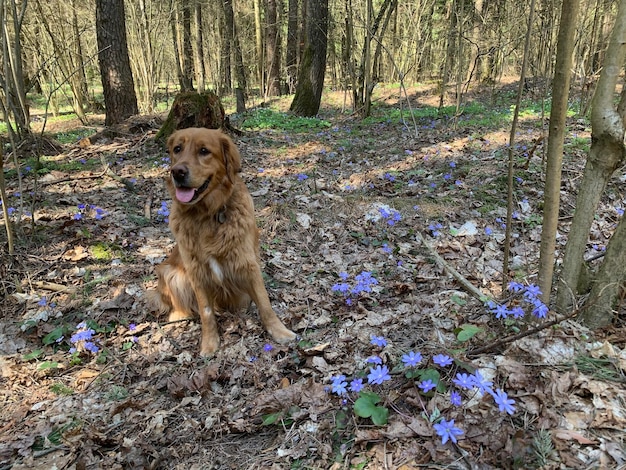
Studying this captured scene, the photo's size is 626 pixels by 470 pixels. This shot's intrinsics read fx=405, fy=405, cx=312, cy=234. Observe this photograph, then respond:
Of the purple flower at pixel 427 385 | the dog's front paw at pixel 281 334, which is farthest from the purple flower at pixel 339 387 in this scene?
the dog's front paw at pixel 281 334

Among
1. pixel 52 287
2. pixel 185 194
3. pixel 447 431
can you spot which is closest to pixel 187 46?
pixel 52 287

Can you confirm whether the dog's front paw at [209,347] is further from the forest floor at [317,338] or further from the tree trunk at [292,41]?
the tree trunk at [292,41]

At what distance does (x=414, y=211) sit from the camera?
5148 millimetres

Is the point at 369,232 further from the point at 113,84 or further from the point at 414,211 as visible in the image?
the point at 113,84

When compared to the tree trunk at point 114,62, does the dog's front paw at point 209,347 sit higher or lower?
lower

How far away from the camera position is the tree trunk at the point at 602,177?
2.18 m

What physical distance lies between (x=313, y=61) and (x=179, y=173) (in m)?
9.99

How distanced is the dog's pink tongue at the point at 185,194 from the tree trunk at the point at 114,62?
285 inches

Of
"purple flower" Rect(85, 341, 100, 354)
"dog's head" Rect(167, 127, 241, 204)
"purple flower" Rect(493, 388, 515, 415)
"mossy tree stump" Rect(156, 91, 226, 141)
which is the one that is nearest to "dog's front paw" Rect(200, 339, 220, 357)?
"purple flower" Rect(85, 341, 100, 354)

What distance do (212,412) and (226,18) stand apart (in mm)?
17709

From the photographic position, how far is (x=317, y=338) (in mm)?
3291

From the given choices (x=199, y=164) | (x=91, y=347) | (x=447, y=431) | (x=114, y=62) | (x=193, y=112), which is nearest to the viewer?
(x=447, y=431)

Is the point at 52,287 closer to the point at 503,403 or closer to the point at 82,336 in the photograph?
the point at 82,336

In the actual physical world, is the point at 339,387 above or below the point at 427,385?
below
